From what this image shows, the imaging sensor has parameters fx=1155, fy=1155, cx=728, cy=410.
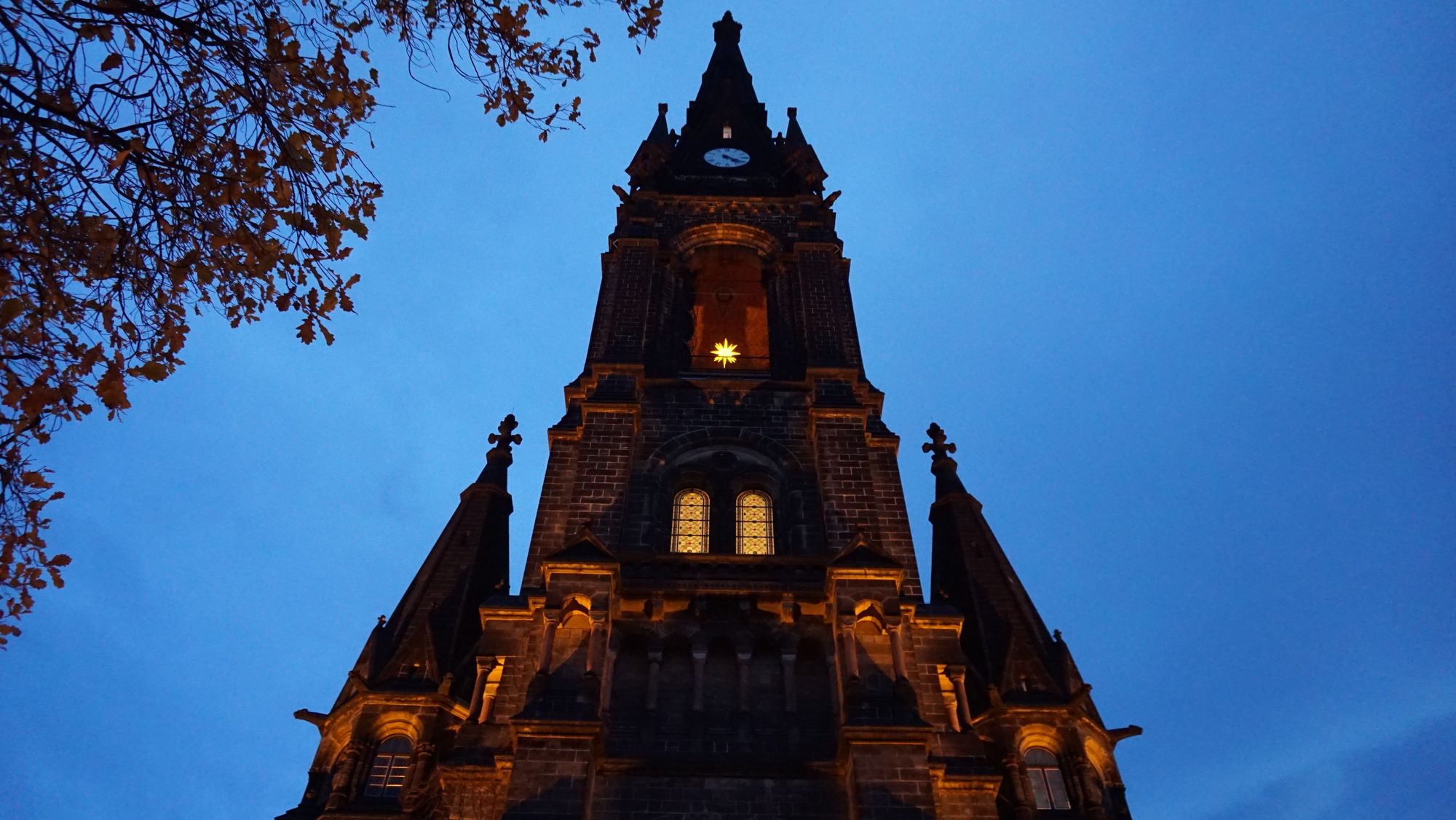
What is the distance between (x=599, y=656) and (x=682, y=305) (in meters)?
14.7

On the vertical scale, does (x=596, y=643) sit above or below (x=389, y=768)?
above

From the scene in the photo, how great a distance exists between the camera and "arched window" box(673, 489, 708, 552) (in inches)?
897

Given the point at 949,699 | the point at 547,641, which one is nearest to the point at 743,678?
the point at 547,641

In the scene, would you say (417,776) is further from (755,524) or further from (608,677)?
(755,524)

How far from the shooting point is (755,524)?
23.2 meters

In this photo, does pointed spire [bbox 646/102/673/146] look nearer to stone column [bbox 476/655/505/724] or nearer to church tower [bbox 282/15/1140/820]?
church tower [bbox 282/15/1140/820]

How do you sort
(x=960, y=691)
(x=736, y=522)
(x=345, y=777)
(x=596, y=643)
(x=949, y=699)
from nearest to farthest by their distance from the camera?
(x=596, y=643) → (x=949, y=699) → (x=960, y=691) → (x=345, y=777) → (x=736, y=522)

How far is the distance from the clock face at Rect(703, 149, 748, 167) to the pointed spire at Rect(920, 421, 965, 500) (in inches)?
505

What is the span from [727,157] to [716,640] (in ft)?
79.2

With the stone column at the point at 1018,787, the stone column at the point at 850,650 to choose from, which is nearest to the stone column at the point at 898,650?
the stone column at the point at 850,650

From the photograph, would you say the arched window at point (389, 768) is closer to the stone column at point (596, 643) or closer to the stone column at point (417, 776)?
the stone column at point (417, 776)

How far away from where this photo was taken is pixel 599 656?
18031 mm

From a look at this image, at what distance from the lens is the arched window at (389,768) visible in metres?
19.9

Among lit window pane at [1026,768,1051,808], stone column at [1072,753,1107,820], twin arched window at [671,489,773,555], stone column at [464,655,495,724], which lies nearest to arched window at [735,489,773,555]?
twin arched window at [671,489,773,555]
